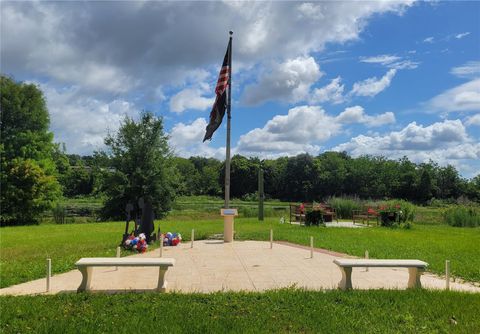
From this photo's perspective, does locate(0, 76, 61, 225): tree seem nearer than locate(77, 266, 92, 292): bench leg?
No

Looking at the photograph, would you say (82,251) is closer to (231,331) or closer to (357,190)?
(231,331)

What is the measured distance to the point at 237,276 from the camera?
7.88 meters

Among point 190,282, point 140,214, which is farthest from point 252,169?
point 190,282

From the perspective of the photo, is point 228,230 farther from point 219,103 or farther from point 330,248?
point 219,103

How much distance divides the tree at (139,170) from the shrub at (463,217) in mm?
19466

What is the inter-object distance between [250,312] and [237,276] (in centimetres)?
252

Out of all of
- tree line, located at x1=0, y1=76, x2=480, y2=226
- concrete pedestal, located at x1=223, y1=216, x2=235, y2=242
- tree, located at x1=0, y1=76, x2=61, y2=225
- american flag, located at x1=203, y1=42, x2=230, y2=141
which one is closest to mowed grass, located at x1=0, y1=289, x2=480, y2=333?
concrete pedestal, located at x1=223, y1=216, x2=235, y2=242

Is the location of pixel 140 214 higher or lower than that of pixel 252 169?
lower

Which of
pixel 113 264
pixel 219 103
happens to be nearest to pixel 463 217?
pixel 219 103

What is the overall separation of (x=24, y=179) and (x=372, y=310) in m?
28.2

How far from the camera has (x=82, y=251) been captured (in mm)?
10969

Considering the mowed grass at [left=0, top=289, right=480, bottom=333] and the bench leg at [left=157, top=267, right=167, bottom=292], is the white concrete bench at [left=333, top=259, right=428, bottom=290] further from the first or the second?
the bench leg at [left=157, top=267, right=167, bottom=292]

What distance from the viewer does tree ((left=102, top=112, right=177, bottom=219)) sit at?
33.9 m

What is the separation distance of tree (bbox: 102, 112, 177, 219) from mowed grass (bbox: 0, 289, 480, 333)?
27.4 m
